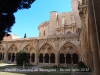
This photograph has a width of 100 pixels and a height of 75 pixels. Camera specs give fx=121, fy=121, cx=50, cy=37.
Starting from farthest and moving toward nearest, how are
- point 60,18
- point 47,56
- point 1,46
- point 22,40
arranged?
1. point 60,18
2. point 1,46
3. point 22,40
4. point 47,56

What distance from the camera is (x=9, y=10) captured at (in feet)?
20.1

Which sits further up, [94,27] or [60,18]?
[60,18]

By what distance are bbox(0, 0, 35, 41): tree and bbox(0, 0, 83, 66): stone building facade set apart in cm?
1274

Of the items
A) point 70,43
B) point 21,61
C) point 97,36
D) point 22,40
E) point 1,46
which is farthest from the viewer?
point 1,46

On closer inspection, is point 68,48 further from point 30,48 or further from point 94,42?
point 94,42

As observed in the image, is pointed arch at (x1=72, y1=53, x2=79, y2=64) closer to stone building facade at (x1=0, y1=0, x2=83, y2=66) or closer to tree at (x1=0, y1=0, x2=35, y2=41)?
stone building facade at (x1=0, y1=0, x2=83, y2=66)

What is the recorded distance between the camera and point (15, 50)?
25.4 meters

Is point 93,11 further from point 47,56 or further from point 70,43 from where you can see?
point 47,56

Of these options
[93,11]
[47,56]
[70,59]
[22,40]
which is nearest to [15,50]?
[22,40]

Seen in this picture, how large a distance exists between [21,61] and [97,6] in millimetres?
14923

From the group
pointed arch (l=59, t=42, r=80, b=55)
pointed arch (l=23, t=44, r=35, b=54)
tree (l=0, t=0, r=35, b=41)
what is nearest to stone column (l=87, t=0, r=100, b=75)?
tree (l=0, t=0, r=35, b=41)

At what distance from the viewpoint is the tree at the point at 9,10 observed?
5.90 meters

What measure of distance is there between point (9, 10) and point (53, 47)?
16.3 metres

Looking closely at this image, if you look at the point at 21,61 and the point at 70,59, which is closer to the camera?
the point at 21,61
